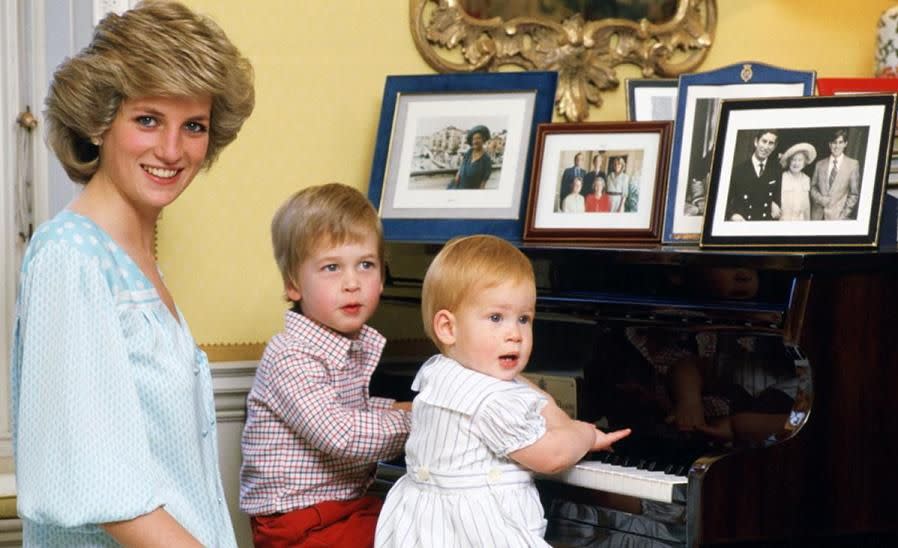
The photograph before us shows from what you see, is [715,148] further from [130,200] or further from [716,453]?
[130,200]

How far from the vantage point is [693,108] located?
296 centimetres

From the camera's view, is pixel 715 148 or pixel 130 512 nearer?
pixel 130 512

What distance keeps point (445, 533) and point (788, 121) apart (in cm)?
107

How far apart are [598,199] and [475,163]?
1.40 feet

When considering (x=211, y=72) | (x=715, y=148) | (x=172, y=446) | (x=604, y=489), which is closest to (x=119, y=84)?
(x=211, y=72)

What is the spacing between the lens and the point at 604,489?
2.44m

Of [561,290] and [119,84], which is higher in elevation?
[119,84]

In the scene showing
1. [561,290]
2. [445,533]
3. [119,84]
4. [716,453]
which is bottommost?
[445,533]

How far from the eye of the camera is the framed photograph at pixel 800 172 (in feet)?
8.46

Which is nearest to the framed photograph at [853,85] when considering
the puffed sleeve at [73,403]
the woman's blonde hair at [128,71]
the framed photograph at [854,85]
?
the framed photograph at [854,85]

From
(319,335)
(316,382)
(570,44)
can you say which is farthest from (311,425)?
(570,44)

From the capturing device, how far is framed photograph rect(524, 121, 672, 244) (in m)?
2.99

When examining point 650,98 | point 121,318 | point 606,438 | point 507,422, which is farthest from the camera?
point 650,98

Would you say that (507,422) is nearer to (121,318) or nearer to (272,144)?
(121,318)
